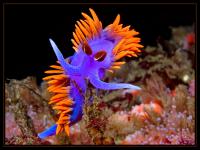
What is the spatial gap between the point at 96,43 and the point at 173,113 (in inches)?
46.4

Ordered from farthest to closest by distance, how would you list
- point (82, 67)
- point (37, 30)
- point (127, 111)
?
point (37, 30) → point (127, 111) → point (82, 67)

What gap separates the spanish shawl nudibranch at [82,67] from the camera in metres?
2.84

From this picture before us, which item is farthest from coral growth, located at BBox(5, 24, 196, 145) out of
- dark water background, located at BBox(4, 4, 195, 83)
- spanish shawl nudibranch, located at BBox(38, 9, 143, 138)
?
dark water background, located at BBox(4, 4, 195, 83)

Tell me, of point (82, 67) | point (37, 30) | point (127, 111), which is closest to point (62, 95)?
→ point (82, 67)

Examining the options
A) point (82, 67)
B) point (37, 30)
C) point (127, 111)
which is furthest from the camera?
point (37, 30)

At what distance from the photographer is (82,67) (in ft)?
9.32

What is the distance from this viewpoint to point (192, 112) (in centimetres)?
353

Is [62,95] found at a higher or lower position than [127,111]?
higher

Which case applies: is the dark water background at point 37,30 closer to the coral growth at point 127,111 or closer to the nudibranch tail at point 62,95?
the coral growth at point 127,111

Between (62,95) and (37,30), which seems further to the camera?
(37,30)

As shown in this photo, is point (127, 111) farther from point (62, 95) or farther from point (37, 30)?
point (37, 30)

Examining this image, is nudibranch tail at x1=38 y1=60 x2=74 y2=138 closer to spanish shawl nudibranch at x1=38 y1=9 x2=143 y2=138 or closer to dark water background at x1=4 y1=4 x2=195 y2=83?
spanish shawl nudibranch at x1=38 y1=9 x2=143 y2=138

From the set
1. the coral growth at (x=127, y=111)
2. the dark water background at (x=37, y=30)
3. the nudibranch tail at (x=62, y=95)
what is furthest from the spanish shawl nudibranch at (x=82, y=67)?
the dark water background at (x=37, y=30)

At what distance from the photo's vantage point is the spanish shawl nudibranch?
112 inches
